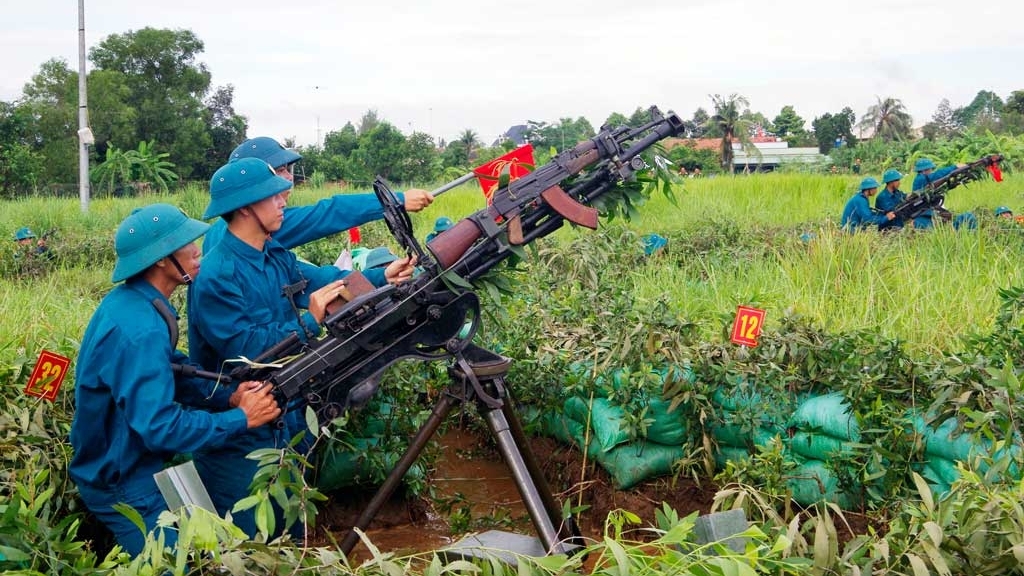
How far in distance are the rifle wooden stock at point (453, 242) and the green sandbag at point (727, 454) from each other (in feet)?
5.69

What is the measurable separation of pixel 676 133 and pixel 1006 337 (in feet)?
5.32

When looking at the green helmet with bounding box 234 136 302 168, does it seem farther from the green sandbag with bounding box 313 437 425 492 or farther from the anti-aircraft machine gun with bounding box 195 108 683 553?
the green sandbag with bounding box 313 437 425 492

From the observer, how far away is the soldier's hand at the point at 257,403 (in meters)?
3.30

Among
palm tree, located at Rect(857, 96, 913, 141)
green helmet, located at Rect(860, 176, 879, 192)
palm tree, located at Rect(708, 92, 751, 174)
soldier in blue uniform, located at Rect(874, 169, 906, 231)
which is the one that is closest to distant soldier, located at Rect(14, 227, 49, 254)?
green helmet, located at Rect(860, 176, 879, 192)

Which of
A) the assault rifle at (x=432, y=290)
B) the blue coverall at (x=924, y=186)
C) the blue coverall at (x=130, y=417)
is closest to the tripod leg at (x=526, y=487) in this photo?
the assault rifle at (x=432, y=290)

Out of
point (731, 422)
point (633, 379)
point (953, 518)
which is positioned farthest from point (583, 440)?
point (953, 518)

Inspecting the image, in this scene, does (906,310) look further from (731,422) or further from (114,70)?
(114,70)

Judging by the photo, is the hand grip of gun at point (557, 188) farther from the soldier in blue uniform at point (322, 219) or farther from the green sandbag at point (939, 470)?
the green sandbag at point (939, 470)

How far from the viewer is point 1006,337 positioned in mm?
4000

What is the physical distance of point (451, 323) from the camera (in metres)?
3.55

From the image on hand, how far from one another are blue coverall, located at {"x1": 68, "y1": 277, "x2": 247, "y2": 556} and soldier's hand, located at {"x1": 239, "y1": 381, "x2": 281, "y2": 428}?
4 centimetres

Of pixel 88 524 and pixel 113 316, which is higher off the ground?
pixel 113 316

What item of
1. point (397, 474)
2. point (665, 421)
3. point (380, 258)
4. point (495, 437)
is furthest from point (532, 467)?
A: point (380, 258)

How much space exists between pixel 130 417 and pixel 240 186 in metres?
1.00
